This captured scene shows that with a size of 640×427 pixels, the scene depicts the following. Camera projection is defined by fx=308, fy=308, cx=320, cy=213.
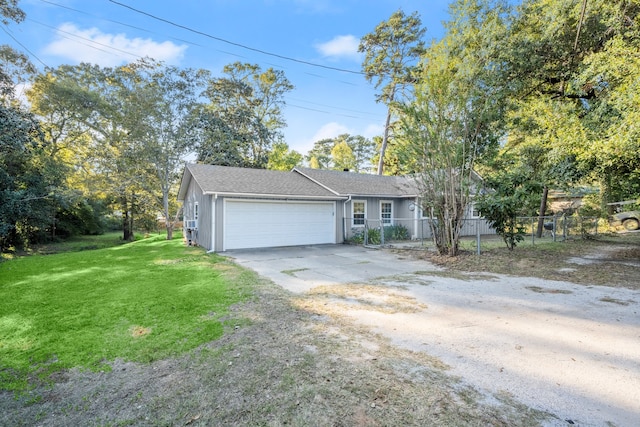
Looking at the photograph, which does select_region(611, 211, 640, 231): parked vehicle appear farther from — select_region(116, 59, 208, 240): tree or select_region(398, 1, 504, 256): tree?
select_region(116, 59, 208, 240): tree

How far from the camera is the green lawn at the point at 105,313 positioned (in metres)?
3.34

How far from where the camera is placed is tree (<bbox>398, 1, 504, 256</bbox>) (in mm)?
8750

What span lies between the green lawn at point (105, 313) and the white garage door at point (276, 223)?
3.34 meters

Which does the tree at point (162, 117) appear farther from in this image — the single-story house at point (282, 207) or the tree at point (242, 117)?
the single-story house at point (282, 207)

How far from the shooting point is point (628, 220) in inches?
723

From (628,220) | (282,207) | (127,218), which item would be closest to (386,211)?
(282,207)

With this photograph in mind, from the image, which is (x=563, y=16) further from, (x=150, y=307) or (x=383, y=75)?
(x=383, y=75)

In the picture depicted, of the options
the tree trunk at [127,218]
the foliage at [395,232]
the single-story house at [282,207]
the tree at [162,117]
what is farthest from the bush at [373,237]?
the tree trunk at [127,218]

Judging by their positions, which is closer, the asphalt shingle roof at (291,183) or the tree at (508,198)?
the tree at (508,198)

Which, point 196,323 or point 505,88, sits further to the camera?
point 505,88

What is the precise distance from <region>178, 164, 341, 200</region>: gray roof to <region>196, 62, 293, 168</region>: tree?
667 centimetres

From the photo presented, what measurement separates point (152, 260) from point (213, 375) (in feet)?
Answer: 26.6

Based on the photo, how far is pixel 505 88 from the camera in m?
8.98

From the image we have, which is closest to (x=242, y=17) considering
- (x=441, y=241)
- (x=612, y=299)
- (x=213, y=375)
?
(x=441, y=241)
